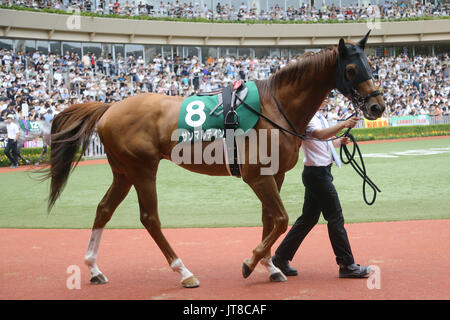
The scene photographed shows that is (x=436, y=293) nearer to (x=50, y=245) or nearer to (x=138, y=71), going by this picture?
(x=50, y=245)

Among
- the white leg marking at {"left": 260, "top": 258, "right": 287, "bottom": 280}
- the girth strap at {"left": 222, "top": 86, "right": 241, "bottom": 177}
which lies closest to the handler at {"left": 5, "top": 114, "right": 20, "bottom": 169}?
the girth strap at {"left": 222, "top": 86, "right": 241, "bottom": 177}

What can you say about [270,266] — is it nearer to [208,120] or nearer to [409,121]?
[208,120]

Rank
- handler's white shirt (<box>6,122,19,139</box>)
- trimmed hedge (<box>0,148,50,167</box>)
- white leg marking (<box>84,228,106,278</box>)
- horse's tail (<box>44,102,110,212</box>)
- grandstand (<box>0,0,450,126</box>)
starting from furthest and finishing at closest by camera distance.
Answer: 1. grandstand (<box>0,0,450,126</box>)
2. trimmed hedge (<box>0,148,50,167</box>)
3. handler's white shirt (<box>6,122,19,139</box>)
4. horse's tail (<box>44,102,110,212</box>)
5. white leg marking (<box>84,228,106,278</box>)

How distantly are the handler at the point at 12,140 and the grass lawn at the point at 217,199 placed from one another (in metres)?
2.28

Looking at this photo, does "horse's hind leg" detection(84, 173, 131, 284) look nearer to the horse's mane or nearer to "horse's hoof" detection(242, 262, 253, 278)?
"horse's hoof" detection(242, 262, 253, 278)

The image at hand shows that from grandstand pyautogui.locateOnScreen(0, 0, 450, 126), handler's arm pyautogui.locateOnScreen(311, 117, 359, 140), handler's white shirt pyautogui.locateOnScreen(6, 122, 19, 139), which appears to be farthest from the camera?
grandstand pyautogui.locateOnScreen(0, 0, 450, 126)

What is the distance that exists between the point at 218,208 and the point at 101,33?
70.5 ft

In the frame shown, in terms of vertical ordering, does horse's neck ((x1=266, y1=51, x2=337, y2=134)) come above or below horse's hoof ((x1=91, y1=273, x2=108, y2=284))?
above

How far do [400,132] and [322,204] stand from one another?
770 inches

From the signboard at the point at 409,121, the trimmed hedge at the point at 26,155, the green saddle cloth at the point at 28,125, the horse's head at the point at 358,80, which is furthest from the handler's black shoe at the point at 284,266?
the signboard at the point at 409,121

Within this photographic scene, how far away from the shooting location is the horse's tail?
4203 millimetres

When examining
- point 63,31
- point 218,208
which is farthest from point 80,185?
point 63,31

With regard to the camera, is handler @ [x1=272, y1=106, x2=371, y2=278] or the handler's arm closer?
the handler's arm

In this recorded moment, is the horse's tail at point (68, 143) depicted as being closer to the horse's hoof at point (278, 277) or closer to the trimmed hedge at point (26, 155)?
the horse's hoof at point (278, 277)
